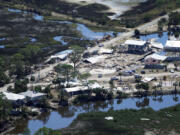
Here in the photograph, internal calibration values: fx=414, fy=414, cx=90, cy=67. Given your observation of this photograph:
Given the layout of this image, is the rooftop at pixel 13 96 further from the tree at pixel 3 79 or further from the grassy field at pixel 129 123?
the grassy field at pixel 129 123

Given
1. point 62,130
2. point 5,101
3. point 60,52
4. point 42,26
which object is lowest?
point 62,130

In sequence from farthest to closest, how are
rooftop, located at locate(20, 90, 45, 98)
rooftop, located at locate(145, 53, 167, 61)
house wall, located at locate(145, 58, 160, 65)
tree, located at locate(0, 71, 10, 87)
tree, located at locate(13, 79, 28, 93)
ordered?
rooftop, located at locate(145, 53, 167, 61)
house wall, located at locate(145, 58, 160, 65)
tree, located at locate(0, 71, 10, 87)
tree, located at locate(13, 79, 28, 93)
rooftop, located at locate(20, 90, 45, 98)

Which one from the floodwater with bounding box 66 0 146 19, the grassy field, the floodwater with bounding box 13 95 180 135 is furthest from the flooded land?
the floodwater with bounding box 66 0 146 19

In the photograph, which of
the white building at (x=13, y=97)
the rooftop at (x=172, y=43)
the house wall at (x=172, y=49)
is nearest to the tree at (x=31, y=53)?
the white building at (x=13, y=97)

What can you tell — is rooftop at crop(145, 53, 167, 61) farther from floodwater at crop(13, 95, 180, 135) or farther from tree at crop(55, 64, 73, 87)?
tree at crop(55, 64, 73, 87)

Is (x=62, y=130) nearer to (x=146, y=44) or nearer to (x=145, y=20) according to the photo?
(x=146, y=44)

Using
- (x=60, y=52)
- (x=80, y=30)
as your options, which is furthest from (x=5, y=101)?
(x=80, y=30)
